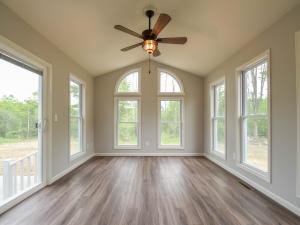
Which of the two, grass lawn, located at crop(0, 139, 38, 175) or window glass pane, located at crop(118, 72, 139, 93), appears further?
window glass pane, located at crop(118, 72, 139, 93)

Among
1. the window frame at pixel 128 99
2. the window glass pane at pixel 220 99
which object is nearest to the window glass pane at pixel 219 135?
the window glass pane at pixel 220 99

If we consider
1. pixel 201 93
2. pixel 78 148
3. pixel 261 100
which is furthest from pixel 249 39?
pixel 78 148

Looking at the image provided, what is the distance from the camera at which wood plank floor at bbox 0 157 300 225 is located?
221 cm

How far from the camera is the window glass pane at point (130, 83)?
6.12m

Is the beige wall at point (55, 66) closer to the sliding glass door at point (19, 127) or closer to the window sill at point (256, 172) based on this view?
the sliding glass door at point (19, 127)

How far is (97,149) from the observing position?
6.06 m

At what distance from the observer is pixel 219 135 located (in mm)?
5121

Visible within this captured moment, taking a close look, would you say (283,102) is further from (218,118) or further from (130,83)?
(130,83)

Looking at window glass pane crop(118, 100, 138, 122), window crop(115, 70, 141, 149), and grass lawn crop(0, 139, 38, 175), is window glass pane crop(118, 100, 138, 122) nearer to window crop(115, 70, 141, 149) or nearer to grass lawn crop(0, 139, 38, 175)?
window crop(115, 70, 141, 149)

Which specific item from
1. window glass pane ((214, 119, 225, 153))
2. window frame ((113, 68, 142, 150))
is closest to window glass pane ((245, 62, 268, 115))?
window glass pane ((214, 119, 225, 153))

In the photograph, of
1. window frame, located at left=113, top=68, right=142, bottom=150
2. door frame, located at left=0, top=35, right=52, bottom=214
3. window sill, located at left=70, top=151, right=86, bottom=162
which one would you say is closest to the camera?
door frame, located at left=0, top=35, right=52, bottom=214

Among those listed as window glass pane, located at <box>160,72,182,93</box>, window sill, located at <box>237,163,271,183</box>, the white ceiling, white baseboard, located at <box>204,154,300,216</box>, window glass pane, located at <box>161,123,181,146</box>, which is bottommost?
white baseboard, located at <box>204,154,300,216</box>

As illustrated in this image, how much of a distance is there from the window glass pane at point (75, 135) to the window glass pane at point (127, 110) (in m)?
1.45

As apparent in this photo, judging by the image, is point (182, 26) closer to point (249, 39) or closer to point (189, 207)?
point (249, 39)
